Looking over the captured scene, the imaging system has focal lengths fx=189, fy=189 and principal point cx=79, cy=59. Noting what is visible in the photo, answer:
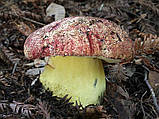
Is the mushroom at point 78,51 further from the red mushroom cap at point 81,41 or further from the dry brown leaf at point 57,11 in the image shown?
the dry brown leaf at point 57,11

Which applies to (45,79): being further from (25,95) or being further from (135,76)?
(135,76)

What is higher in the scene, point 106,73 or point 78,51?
point 78,51

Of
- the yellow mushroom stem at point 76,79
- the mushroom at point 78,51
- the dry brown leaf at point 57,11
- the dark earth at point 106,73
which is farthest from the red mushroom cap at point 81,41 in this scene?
the dry brown leaf at point 57,11

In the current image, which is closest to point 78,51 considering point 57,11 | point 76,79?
point 76,79

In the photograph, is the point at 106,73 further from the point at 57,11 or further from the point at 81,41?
the point at 57,11

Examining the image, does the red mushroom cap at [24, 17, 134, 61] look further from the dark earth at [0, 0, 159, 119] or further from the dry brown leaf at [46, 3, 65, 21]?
the dry brown leaf at [46, 3, 65, 21]

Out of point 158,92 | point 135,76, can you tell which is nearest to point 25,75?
point 135,76
